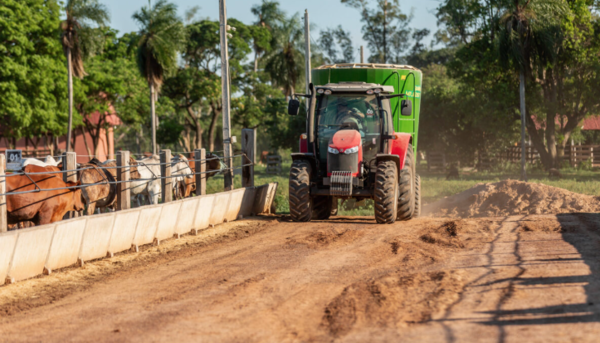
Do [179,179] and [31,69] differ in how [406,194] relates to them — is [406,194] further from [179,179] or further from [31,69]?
[31,69]

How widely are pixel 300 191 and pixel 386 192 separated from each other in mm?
1979

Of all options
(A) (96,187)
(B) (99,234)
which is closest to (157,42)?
(A) (96,187)

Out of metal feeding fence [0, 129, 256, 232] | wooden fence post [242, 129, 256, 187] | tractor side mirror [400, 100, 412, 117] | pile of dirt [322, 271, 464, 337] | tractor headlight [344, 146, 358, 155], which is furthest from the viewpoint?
wooden fence post [242, 129, 256, 187]

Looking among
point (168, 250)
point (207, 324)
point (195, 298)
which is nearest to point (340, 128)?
point (168, 250)

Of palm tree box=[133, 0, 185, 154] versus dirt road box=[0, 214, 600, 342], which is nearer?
dirt road box=[0, 214, 600, 342]

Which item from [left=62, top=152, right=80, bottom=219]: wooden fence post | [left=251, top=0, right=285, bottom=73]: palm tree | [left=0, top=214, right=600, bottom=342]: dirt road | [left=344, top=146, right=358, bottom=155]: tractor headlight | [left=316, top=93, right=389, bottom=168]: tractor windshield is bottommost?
[left=0, top=214, right=600, bottom=342]: dirt road

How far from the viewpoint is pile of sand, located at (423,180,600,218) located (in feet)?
61.9

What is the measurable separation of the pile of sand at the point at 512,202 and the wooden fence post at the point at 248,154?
656cm

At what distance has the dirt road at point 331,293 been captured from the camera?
6328 mm

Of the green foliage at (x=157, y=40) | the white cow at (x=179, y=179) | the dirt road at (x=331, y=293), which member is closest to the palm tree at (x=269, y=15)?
the green foliage at (x=157, y=40)


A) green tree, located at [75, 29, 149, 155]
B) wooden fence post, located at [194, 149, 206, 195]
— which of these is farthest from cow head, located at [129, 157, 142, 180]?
green tree, located at [75, 29, 149, 155]

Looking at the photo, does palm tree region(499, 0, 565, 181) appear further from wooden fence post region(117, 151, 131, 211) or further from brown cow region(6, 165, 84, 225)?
brown cow region(6, 165, 84, 225)

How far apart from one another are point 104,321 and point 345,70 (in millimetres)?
11384

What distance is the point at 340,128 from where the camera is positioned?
15211 millimetres
